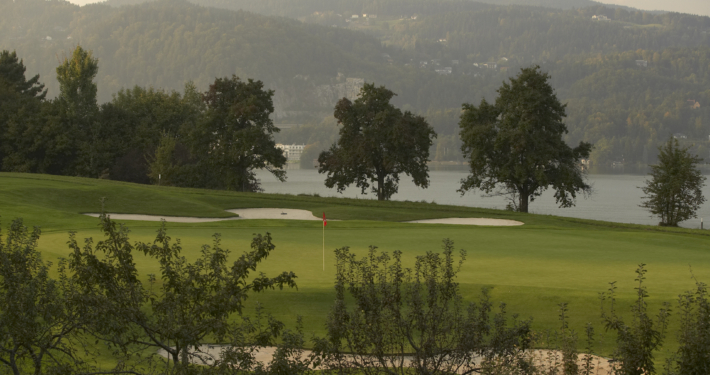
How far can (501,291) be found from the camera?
12.0 metres

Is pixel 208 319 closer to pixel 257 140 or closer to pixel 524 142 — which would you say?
pixel 524 142

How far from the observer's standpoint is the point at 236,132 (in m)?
47.2

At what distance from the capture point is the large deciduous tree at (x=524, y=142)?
41.1 m

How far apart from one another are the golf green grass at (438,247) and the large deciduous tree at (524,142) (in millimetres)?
8477

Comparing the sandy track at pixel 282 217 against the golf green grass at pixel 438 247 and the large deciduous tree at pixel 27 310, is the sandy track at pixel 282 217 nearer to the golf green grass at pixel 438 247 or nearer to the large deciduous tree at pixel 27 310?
the golf green grass at pixel 438 247

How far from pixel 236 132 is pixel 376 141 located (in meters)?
10.1

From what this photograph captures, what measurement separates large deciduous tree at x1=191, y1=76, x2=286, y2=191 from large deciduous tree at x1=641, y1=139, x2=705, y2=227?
2686cm

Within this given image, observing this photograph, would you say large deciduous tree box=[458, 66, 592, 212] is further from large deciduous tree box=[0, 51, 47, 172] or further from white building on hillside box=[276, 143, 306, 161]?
white building on hillside box=[276, 143, 306, 161]

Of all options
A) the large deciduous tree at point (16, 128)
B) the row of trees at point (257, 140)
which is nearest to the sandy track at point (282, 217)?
the row of trees at point (257, 140)

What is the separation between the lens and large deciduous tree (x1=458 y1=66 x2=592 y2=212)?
41.1 metres

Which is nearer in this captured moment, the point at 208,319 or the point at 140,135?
the point at 208,319

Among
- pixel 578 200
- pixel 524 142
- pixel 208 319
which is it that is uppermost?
pixel 524 142

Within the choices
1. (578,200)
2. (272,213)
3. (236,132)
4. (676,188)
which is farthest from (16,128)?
(578,200)

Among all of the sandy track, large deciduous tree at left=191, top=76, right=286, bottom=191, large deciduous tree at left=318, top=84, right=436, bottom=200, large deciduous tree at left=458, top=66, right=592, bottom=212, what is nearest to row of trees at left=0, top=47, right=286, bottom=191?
large deciduous tree at left=191, top=76, right=286, bottom=191
